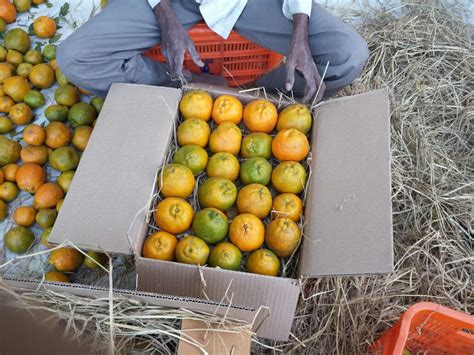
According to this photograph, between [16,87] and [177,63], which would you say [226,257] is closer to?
[177,63]

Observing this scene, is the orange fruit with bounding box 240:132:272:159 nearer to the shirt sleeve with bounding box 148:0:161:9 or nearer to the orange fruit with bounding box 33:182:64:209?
the shirt sleeve with bounding box 148:0:161:9

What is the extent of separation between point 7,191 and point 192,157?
1.18 meters

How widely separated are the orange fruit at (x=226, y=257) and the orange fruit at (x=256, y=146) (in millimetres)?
438

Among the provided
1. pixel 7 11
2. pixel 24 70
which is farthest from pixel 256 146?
pixel 7 11

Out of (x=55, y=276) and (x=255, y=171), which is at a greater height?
(x=255, y=171)

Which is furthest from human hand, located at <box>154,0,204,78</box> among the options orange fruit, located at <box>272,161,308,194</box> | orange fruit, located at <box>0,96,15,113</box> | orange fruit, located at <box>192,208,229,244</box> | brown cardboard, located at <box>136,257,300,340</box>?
orange fruit, located at <box>0,96,15,113</box>

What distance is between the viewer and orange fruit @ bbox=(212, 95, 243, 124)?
1892 mm

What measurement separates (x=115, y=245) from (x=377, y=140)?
1118 mm

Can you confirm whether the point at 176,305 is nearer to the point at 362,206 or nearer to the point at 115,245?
the point at 115,245

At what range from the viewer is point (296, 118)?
1.87 m

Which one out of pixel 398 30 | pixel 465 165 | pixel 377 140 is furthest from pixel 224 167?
pixel 398 30

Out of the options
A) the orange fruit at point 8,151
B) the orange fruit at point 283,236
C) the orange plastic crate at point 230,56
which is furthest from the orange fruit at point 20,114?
the orange fruit at point 283,236

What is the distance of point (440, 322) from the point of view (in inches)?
60.5

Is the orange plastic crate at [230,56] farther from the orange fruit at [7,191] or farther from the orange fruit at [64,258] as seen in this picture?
the orange fruit at [64,258]
